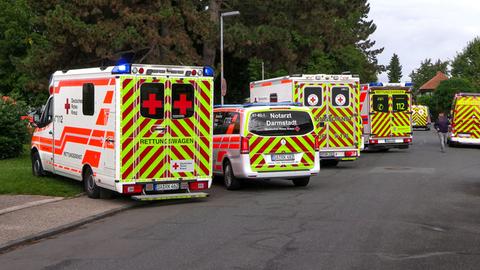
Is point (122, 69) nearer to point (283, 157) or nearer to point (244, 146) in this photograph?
point (244, 146)

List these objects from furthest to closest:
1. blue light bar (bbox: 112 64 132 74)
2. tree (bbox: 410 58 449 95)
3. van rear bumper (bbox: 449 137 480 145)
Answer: tree (bbox: 410 58 449 95)
van rear bumper (bbox: 449 137 480 145)
blue light bar (bbox: 112 64 132 74)

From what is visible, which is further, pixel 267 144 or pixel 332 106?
pixel 332 106

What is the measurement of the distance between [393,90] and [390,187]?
1427 cm

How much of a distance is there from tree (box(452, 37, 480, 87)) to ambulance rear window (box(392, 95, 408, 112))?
194 ft

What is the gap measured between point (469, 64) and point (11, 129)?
3532 inches

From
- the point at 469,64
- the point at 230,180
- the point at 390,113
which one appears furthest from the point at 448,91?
the point at 230,180

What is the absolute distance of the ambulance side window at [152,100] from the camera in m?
13.3

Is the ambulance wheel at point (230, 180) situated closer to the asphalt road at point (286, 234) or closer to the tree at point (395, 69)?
the asphalt road at point (286, 234)

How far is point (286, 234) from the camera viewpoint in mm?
9812

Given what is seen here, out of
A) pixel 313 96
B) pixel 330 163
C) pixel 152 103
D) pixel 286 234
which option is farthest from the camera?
pixel 330 163

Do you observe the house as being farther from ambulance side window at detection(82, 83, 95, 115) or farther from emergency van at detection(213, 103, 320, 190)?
ambulance side window at detection(82, 83, 95, 115)

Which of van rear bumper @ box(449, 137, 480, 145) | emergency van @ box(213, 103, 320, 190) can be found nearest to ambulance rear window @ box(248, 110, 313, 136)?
emergency van @ box(213, 103, 320, 190)

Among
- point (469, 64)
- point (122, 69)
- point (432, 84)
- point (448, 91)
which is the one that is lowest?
point (122, 69)

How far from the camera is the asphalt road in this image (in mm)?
8070
